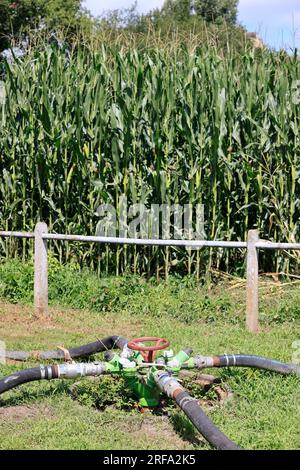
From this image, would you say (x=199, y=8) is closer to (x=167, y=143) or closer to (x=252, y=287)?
(x=167, y=143)

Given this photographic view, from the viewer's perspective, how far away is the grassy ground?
4.92 m

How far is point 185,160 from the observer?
10.3 m

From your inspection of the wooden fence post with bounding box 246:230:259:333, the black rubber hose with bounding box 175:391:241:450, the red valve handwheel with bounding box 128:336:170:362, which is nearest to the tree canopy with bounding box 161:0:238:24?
the wooden fence post with bounding box 246:230:259:333

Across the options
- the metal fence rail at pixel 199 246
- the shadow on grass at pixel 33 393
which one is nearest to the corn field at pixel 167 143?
the metal fence rail at pixel 199 246

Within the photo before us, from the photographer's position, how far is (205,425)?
14.6 ft

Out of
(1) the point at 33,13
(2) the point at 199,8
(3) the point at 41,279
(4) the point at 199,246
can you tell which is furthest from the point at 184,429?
(2) the point at 199,8

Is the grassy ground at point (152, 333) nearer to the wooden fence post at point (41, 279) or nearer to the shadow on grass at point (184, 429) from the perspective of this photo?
the shadow on grass at point (184, 429)

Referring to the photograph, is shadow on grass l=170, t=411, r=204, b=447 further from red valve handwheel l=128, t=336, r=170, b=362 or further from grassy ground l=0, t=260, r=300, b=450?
red valve handwheel l=128, t=336, r=170, b=362

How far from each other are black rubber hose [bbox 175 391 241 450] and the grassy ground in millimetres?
243

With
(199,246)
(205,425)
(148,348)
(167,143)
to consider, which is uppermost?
(167,143)

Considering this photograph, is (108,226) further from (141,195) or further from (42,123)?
(42,123)

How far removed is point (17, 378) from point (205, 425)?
4.66 ft

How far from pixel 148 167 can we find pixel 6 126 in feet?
7.83
